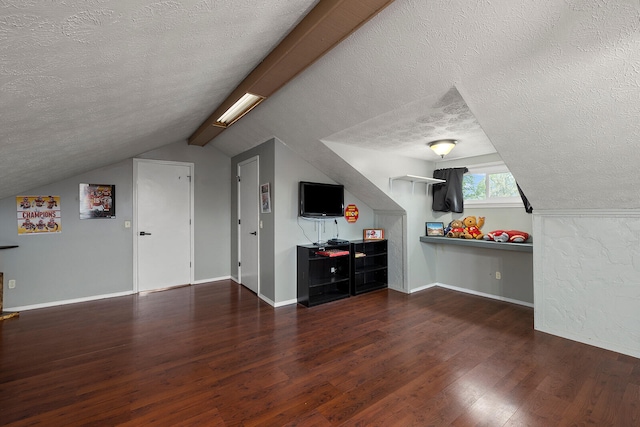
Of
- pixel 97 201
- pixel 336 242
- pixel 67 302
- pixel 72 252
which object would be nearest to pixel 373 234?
pixel 336 242

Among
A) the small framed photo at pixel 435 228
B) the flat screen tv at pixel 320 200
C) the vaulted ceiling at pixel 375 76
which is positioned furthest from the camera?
→ the small framed photo at pixel 435 228

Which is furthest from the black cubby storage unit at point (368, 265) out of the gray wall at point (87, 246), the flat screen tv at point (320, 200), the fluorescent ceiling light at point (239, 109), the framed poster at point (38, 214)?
the framed poster at point (38, 214)

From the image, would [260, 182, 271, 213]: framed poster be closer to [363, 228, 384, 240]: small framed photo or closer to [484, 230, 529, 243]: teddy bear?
[363, 228, 384, 240]: small framed photo

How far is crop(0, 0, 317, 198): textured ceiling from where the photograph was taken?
1030mm

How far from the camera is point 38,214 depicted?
3818 mm

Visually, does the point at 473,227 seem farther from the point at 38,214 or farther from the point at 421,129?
the point at 38,214

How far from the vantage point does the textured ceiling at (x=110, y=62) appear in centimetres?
103

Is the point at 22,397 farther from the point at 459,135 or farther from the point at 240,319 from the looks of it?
the point at 459,135

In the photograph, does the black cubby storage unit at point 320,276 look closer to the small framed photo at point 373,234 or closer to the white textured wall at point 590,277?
the small framed photo at point 373,234

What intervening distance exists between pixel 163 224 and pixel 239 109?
271cm

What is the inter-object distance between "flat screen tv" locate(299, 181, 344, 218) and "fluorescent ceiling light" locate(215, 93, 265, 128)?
125cm

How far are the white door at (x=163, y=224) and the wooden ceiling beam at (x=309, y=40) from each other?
111 inches

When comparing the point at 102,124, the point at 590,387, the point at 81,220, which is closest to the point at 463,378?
the point at 590,387

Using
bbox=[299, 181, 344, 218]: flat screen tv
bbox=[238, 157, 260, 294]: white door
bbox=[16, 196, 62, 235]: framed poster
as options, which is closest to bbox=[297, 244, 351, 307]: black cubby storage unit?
bbox=[299, 181, 344, 218]: flat screen tv
